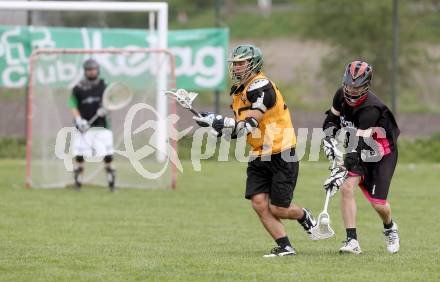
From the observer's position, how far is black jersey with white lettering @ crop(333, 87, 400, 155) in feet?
30.4

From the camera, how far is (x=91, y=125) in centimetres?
1620

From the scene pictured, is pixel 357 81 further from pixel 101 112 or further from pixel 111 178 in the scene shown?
pixel 101 112

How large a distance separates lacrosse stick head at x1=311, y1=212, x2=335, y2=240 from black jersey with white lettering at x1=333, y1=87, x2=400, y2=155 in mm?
813

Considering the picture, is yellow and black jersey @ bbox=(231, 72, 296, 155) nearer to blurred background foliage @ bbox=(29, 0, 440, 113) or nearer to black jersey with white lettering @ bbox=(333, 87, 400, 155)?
black jersey with white lettering @ bbox=(333, 87, 400, 155)

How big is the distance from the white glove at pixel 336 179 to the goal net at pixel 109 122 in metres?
7.15

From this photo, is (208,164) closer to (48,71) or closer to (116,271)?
(48,71)

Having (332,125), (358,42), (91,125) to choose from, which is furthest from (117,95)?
(332,125)

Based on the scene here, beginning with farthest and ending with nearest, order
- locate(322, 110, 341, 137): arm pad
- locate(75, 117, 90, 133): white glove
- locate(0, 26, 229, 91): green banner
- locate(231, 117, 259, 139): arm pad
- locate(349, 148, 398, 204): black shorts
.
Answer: locate(0, 26, 229, 91): green banner → locate(75, 117, 90, 133): white glove → locate(322, 110, 341, 137): arm pad → locate(349, 148, 398, 204): black shorts → locate(231, 117, 259, 139): arm pad

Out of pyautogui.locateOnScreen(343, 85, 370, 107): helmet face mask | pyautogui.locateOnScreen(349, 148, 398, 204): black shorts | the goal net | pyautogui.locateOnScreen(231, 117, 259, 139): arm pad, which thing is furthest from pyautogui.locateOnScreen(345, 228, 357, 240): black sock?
the goal net

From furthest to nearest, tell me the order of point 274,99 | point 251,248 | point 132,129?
1. point 132,129
2. point 251,248
3. point 274,99

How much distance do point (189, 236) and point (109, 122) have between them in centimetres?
583

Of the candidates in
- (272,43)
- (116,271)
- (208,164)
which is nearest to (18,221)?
(116,271)

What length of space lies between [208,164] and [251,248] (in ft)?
33.9

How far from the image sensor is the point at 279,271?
807cm
